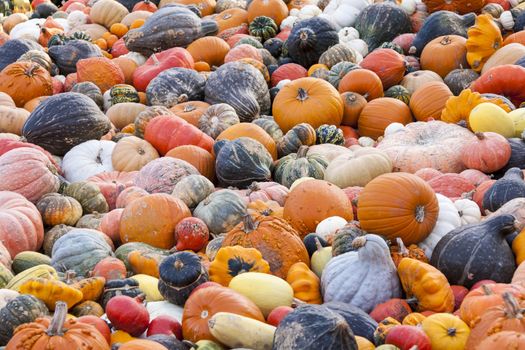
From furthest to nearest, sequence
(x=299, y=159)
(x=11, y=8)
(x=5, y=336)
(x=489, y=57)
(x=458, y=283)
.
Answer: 1. (x=11, y=8)
2. (x=489, y=57)
3. (x=299, y=159)
4. (x=458, y=283)
5. (x=5, y=336)

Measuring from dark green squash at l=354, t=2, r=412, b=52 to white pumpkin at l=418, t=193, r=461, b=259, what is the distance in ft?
15.0

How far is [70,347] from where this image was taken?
354 cm

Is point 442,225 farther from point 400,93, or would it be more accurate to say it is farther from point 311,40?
point 311,40

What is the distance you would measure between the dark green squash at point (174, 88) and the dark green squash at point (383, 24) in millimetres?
2142

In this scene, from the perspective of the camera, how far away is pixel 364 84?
8398 mm

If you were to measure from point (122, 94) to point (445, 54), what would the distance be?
3.26 metres

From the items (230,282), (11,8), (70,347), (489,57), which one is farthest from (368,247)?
(11,8)

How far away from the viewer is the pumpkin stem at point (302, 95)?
26.6 feet

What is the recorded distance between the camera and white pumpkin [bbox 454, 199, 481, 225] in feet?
18.0

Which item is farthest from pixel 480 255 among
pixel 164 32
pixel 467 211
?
pixel 164 32

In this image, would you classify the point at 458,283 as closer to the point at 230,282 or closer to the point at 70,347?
the point at 230,282

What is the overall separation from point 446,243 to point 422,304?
0.62 meters

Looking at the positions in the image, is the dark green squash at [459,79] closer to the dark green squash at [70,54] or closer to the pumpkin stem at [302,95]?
the pumpkin stem at [302,95]

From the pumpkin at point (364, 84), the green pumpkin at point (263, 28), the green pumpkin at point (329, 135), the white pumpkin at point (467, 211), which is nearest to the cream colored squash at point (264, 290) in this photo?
the white pumpkin at point (467, 211)
